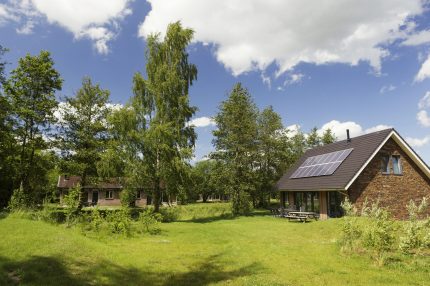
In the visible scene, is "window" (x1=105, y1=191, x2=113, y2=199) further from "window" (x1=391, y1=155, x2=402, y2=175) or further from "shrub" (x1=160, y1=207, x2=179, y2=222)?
"window" (x1=391, y1=155, x2=402, y2=175)

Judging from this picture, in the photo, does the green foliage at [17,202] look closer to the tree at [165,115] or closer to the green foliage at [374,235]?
the tree at [165,115]

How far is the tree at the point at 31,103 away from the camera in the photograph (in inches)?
1127

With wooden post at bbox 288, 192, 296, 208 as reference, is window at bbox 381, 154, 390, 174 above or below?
above

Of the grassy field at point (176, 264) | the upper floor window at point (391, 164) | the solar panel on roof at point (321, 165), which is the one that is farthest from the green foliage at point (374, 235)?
the upper floor window at point (391, 164)

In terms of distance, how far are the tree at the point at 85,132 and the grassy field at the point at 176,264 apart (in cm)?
1568

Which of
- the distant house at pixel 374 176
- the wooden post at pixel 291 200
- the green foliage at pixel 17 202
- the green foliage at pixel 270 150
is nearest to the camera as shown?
the green foliage at pixel 17 202

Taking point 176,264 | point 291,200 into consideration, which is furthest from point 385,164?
point 176,264

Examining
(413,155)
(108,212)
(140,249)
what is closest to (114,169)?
(108,212)

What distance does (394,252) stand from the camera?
13430mm

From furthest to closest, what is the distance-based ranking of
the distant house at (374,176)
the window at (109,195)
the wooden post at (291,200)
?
the window at (109,195) → the wooden post at (291,200) → the distant house at (374,176)

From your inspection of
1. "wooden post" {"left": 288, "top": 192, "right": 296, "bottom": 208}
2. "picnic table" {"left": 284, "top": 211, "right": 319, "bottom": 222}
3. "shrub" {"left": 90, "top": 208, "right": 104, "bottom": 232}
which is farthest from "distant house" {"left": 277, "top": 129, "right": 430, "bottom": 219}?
"shrub" {"left": 90, "top": 208, "right": 104, "bottom": 232}

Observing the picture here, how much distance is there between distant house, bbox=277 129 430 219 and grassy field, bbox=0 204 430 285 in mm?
11048

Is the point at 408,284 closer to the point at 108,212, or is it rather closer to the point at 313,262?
the point at 313,262

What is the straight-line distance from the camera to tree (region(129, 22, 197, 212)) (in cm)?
2778
